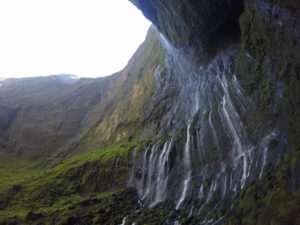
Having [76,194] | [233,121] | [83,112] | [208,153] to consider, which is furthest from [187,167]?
[83,112]

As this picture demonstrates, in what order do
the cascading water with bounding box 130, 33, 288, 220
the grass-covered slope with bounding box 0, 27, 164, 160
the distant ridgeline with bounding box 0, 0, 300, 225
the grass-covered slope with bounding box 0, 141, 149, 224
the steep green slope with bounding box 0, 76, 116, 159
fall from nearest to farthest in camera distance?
the distant ridgeline with bounding box 0, 0, 300, 225 → the cascading water with bounding box 130, 33, 288, 220 → the grass-covered slope with bounding box 0, 141, 149, 224 → the grass-covered slope with bounding box 0, 27, 164, 160 → the steep green slope with bounding box 0, 76, 116, 159

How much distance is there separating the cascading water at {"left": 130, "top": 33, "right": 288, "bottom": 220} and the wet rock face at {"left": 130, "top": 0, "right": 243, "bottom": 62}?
1798 millimetres

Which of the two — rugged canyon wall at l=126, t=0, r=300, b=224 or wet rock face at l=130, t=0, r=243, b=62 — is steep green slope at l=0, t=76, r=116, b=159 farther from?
wet rock face at l=130, t=0, r=243, b=62

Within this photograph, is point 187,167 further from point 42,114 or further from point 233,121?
point 42,114

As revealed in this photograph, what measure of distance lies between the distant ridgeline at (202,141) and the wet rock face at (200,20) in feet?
0.35

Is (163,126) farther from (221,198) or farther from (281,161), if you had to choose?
(281,161)

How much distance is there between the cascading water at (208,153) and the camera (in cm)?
1697

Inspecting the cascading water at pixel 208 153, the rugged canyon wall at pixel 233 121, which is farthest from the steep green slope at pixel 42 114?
the rugged canyon wall at pixel 233 121

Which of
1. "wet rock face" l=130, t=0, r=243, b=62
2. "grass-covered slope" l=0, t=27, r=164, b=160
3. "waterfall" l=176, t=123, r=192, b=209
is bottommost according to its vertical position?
"waterfall" l=176, t=123, r=192, b=209

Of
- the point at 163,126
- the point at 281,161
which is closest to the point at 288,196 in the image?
the point at 281,161

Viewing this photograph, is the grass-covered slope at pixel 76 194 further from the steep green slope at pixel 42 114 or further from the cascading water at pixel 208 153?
the steep green slope at pixel 42 114

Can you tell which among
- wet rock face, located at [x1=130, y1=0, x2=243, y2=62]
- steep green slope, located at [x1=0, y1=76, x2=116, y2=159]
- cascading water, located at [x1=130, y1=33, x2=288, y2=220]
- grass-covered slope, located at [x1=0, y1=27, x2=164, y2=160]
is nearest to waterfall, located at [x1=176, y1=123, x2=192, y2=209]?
cascading water, located at [x1=130, y1=33, x2=288, y2=220]

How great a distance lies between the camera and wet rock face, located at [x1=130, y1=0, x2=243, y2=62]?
2290 centimetres

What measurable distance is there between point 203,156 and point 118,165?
1506 centimetres
